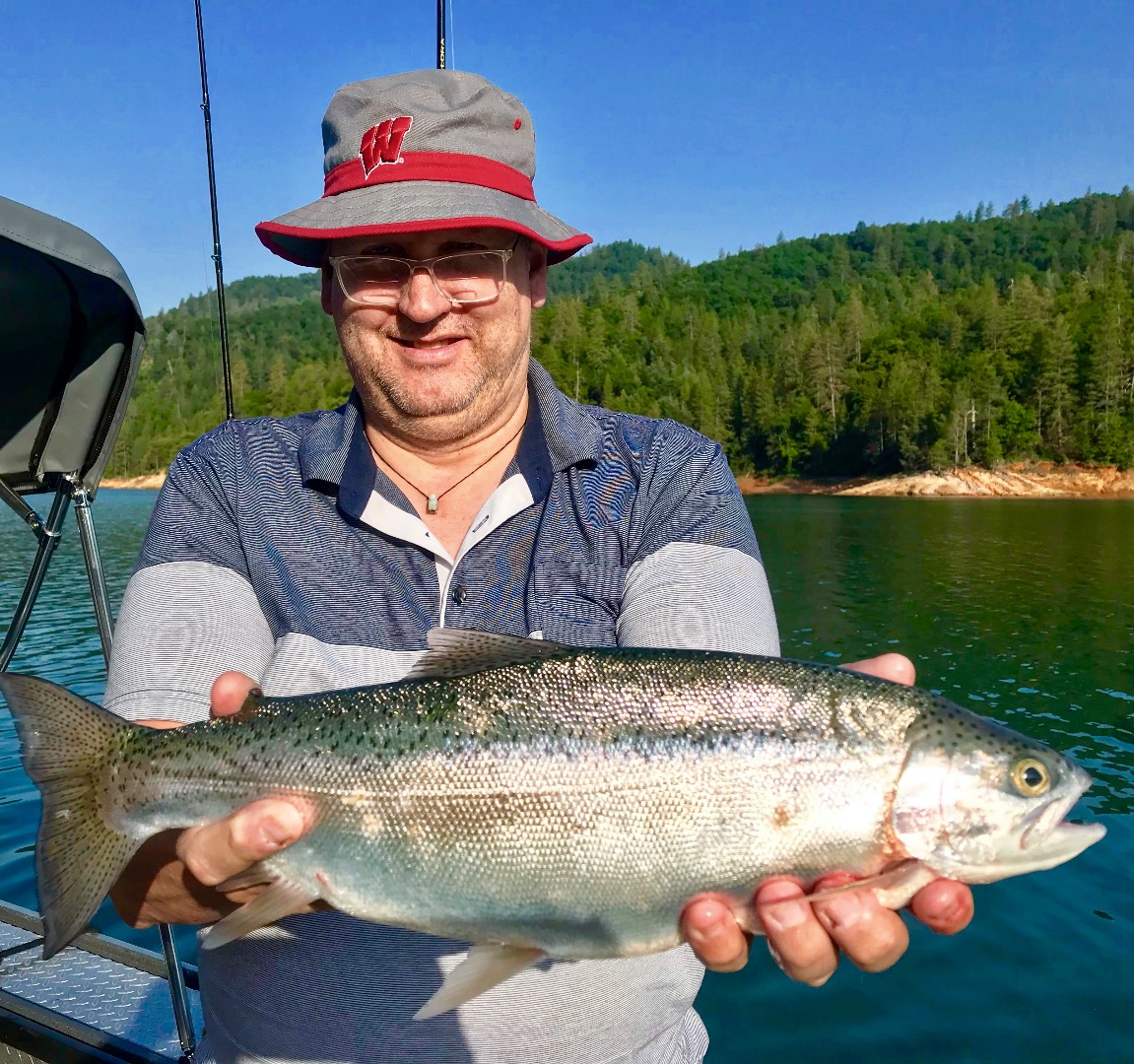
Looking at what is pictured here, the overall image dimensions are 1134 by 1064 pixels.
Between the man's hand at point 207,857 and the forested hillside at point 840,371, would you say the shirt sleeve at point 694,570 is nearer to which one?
the man's hand at point 207,857

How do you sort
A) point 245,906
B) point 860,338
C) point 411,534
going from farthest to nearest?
point 860,338
point 411,534
point 245,906

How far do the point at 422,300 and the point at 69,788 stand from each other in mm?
1835

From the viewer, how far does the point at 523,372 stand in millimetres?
3672

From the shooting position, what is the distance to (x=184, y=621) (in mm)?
2916

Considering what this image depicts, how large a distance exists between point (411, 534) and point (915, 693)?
1624 mm

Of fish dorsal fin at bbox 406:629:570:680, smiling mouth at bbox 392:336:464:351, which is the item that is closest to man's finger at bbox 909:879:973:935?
fish dorsal fin at bbox 406:629:570:680

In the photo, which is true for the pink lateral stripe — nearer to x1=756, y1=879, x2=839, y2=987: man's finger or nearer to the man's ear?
the man's ear

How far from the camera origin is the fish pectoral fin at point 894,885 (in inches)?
102

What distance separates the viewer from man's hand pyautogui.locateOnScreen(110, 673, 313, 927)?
2.58 metres

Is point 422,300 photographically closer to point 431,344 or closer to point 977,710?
point 431,344

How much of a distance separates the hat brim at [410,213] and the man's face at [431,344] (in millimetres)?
132

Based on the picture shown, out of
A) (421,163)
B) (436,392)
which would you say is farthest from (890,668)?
(421,163)

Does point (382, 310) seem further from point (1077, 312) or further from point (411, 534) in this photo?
point (1077, 312)

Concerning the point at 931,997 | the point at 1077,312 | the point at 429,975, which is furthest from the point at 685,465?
the point at 1077,312
